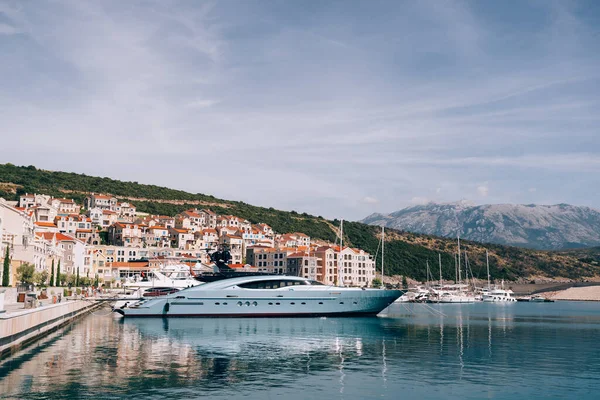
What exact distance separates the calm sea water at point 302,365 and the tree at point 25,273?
2755 cm

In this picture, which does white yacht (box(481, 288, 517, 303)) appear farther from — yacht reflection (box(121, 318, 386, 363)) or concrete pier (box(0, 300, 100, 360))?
concrete pier (box(0, 300, 100, 360))

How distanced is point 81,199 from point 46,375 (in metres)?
155

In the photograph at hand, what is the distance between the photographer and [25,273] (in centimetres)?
6694

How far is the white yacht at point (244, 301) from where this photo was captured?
56.9 m

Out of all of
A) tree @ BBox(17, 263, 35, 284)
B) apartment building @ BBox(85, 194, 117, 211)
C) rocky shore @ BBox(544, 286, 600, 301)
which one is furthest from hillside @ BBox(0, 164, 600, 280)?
tree @ BBox(17, 263, 35, 284)

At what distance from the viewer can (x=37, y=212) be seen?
437ft

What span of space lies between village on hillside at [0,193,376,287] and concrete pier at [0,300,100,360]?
47.0 m

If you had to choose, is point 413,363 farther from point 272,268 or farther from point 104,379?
point 272,268

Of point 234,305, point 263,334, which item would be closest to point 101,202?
point 234,305

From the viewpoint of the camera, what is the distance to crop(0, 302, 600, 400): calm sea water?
20938mm

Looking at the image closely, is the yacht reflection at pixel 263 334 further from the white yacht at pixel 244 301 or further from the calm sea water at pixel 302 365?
the white yacht at pixel 244 301

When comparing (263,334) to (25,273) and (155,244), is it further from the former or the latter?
(155,244)

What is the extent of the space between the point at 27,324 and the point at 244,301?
28442mm

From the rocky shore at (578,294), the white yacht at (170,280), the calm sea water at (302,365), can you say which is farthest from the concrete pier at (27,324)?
the rocky shore at (578,294)
